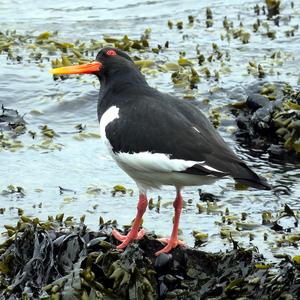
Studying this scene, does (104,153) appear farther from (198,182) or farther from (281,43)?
(281,43)

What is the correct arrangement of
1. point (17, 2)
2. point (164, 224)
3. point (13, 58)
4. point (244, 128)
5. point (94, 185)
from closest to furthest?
point (164, 224) → point (94, 185) → point (244, 128) → point (13, 58) → point (17, 2)

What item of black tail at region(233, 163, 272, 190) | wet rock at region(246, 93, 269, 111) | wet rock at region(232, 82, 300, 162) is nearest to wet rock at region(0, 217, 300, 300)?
black tail at region(233, 163, 272, 190)

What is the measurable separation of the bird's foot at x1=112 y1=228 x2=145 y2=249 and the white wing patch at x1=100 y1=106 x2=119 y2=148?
0.67 m

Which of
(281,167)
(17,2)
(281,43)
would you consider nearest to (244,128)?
(281,167)

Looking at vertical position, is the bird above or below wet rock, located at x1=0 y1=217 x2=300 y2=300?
above

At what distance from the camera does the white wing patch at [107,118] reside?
6785mm

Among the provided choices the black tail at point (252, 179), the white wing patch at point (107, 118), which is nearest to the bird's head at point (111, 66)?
the white wing patch at point (107, 118)

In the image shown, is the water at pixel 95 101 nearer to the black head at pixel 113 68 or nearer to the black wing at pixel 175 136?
the black wing at pixel 175 136

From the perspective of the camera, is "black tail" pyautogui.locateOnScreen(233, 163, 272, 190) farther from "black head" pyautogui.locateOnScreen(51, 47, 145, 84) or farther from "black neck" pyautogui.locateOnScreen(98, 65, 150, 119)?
Answer: "black head" pyautogui.locateOnScreen(51, 47, 145, 84)

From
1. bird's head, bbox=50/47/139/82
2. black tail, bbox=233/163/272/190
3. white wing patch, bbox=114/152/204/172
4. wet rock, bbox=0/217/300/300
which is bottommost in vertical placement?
wet rock, bbox=0/217/300/300

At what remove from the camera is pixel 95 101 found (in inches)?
436

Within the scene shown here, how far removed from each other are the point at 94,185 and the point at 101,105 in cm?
159

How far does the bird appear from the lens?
20.5ft

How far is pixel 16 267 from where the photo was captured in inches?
257
